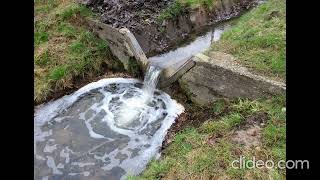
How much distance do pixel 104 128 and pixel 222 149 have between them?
303cm

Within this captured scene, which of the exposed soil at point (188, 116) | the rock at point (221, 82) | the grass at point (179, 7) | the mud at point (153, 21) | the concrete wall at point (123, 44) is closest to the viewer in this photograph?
the rock at point (221, 82)

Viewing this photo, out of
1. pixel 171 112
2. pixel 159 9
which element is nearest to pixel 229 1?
pixel 159 9

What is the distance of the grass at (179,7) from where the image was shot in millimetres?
12439

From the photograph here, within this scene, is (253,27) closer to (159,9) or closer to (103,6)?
(159,9)

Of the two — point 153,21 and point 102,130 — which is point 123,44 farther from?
point 102,130

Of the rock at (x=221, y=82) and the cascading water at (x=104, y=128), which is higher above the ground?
the rock at (x=221, y=82)

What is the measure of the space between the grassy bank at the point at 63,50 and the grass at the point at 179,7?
2478 millimetres

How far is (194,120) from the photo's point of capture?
27.2ft

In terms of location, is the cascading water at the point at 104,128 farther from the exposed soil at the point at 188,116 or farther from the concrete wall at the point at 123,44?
the concrete wall at the point at 123,44

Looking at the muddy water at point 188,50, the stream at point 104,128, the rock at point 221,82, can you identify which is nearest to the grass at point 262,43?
the rock at point 221,82

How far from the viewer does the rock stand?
770 cm

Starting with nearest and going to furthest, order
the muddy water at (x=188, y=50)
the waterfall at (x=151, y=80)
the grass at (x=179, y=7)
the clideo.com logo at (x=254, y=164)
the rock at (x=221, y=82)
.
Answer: the clideo.com logo at (x=254, y=164) < the rock at (x=221, y=82) < the waterfall at (x=151, y=80) < the muddy water at (x=188, y=50) < the grass at (x=179, y=7)

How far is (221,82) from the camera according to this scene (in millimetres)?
8242

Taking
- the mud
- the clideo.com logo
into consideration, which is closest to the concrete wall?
the mud
